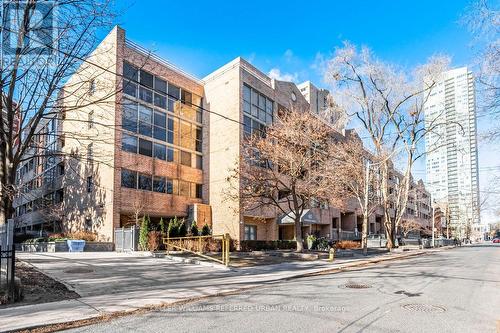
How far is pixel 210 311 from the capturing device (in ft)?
25.0

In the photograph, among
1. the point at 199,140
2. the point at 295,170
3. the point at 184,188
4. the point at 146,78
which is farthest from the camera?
the point at 199,140

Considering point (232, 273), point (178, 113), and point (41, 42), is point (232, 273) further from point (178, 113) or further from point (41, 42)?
point (178, 113)

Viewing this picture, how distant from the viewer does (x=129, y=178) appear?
28375 mm

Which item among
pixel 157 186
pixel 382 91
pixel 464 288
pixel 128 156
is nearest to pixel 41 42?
pixel 464 288

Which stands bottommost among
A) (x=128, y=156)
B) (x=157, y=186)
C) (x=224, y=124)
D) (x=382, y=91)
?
(x=157, y=186)

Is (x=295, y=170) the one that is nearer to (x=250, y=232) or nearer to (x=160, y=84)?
(x=250, y=232)

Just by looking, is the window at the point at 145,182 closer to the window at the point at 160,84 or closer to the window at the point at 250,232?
the window at the point at 160,84

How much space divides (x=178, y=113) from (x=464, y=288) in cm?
2699

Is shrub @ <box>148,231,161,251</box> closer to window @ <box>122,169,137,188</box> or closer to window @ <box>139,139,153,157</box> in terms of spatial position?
window @ <box>122,169,137,188</box>

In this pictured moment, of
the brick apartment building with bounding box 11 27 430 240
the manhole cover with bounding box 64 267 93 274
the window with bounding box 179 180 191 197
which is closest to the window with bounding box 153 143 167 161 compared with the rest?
the brick apartment building with bounding box 11 27 430 240

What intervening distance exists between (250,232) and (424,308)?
1084 inches

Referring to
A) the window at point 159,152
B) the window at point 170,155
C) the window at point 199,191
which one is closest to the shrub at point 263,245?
the window at point 199,191

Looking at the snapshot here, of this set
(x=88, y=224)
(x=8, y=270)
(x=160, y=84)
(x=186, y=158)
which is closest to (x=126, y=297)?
(x=8, y=270)

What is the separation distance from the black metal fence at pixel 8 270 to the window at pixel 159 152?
2247 centimetres
